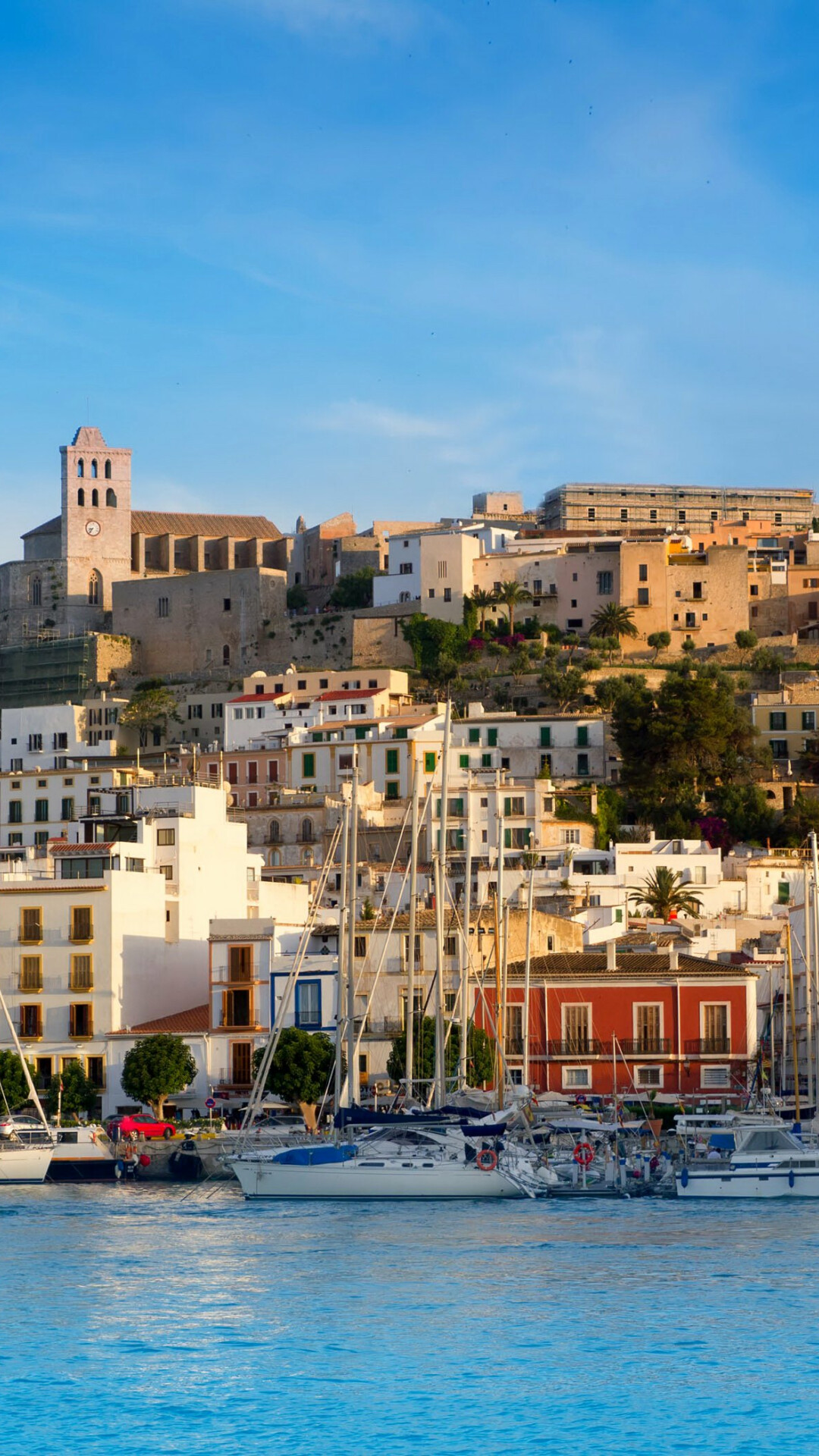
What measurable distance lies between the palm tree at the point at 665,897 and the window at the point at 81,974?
79.8 feet

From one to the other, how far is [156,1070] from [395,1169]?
43.1 feet

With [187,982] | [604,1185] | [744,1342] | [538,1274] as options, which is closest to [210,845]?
[187,982]

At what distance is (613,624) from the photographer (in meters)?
114

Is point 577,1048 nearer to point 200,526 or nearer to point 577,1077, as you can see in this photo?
point 577,1077

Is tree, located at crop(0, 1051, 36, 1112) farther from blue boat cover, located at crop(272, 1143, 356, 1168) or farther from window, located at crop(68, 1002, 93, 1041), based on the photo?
blue boat cover, located at crop(272, 1143, 356, 1168)

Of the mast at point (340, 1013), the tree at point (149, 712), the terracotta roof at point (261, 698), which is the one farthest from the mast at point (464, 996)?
the tree at point (149, 712)

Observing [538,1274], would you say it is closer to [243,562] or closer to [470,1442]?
[470,1442]

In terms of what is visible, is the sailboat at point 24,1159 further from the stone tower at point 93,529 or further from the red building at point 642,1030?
the stone tower at point 93,529

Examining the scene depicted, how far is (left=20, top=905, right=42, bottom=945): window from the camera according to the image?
62469mm

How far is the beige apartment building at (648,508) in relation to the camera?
142375mm

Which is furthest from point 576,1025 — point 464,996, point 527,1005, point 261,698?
point 261,698

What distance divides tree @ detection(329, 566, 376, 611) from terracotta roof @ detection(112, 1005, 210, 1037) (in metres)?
62.5

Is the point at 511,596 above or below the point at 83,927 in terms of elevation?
above

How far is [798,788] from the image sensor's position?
9806 centimetres
